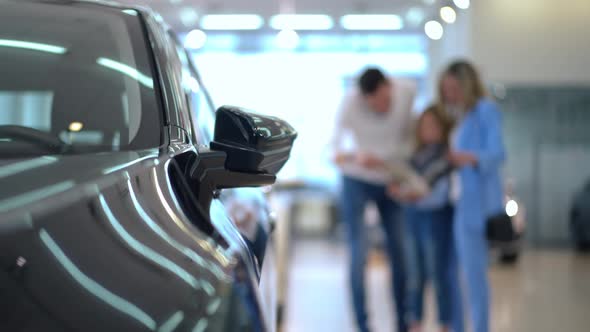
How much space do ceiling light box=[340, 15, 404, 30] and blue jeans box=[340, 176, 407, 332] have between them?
1274 centimetres

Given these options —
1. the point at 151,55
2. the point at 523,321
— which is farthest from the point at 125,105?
the point at 523,321

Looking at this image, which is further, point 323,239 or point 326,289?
point 323,239

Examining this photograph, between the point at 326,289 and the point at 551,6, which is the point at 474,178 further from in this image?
the point at 551,6

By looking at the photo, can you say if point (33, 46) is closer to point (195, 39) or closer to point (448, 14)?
point (448, 14)

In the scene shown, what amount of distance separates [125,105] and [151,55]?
189 mm

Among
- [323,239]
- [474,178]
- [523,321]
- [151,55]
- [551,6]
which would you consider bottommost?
[323,239]

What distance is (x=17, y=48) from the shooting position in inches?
84.0

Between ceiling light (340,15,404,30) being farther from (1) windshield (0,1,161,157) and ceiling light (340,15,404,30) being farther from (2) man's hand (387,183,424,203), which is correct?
(1) windshield (0,1,161,157)

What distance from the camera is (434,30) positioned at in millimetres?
17312

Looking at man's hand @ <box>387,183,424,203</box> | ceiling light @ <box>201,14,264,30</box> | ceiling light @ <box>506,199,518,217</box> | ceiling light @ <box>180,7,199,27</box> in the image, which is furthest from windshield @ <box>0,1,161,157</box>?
ceiling light @ <box>201,14,264,30</box>

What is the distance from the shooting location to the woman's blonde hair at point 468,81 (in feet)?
16.5

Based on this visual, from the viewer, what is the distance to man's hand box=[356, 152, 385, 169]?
5504 mm

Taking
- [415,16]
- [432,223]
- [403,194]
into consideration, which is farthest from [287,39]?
[403,194]

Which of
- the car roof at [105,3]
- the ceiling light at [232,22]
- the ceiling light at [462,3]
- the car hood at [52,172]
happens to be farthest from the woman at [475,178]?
the ceiling light at [232,22]
